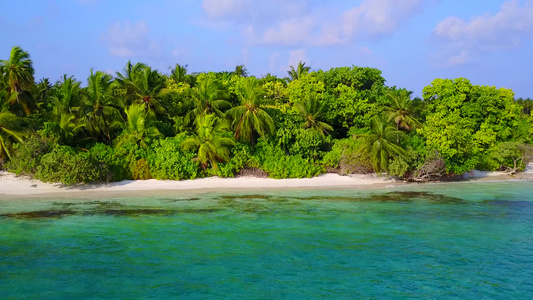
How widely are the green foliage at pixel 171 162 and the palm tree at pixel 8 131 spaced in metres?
7.50

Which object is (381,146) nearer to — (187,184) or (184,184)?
(187,184)

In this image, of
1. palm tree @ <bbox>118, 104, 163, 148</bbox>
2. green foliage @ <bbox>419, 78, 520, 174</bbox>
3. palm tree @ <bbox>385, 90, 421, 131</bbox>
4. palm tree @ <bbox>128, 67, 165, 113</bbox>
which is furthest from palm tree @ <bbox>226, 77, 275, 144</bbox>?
green foliage @ <bbox>419, 78, 520, 174</bbox>

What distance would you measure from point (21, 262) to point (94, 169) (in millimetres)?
11722

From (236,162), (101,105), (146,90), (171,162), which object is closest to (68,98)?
(101,105)

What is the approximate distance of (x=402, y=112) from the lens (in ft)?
108

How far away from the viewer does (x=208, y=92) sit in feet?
96.5

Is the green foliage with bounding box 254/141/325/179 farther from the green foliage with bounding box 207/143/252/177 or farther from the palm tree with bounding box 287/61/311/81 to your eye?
the palm tree with bounding box 287/61/311/81

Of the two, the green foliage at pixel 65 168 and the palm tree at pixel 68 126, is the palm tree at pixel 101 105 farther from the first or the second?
the green foliage at pixel 65 168

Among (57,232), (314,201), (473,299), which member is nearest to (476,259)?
(473,299)

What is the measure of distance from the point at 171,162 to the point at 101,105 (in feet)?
21.5

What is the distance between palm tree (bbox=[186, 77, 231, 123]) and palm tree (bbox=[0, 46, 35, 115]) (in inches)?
422

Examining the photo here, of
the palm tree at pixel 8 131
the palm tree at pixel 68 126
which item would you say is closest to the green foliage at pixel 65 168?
the palm tree at pixel 68 126

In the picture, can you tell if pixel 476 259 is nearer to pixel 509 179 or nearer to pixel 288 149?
pixel 288 149

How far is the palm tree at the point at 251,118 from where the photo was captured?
88.9 feet
